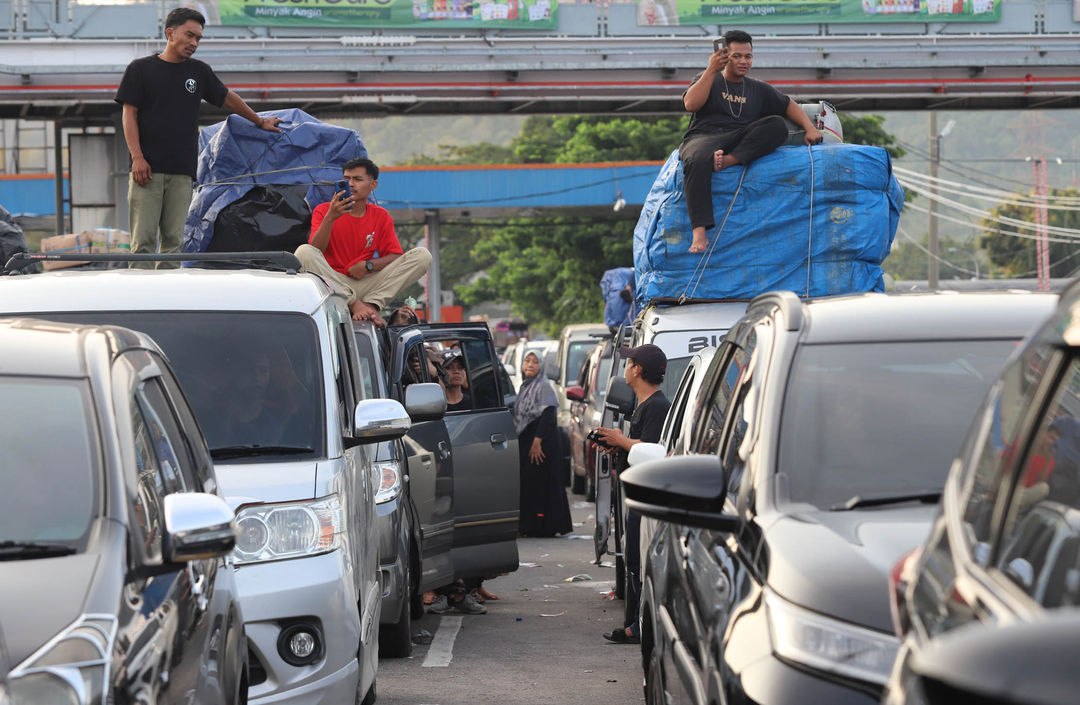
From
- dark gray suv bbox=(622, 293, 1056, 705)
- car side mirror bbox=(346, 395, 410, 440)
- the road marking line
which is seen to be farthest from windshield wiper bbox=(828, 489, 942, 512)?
the road marking line

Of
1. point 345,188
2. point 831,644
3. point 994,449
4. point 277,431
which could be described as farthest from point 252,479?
point 345,188

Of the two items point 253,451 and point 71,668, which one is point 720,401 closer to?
point 253,451

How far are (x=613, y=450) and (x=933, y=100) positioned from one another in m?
20.3

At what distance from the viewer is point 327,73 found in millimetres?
25469

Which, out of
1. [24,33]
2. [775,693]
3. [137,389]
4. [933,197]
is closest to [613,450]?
[137,389]

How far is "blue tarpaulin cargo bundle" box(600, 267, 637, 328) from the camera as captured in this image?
2456cm

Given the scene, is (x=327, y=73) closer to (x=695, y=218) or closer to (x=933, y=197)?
(x=695, y=218)

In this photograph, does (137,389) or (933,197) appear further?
(933,197)

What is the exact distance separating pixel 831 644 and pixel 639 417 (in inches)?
232

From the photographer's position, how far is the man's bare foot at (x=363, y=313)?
10.2 metres

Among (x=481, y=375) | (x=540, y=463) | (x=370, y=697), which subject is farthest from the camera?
(x=540, y=463)

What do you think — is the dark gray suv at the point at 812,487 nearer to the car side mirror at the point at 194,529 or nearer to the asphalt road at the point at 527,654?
the car side mirror at the point at 194,529

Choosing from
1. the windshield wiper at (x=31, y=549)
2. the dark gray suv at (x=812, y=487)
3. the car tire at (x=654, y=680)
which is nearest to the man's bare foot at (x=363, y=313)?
the car tire at (x=654, y=680)

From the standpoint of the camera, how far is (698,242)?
1079cm
